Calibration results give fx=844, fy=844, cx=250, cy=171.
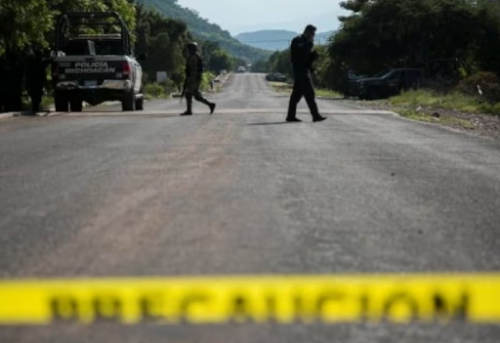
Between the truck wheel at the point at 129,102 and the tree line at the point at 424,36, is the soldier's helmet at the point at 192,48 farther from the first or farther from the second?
the tree line at the point at 424,36

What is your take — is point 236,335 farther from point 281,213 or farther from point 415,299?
point 281,213

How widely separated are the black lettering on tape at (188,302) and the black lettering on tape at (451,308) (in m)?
1.14

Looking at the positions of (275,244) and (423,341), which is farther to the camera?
(275,244)

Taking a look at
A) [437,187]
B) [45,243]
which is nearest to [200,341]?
[45,243]

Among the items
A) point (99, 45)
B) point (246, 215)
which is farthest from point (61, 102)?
point (246, 215)

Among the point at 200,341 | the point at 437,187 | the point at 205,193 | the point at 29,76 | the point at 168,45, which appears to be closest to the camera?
the point at 200,341

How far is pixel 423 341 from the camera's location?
373cm

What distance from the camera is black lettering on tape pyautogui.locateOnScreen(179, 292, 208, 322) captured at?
3.94 metres

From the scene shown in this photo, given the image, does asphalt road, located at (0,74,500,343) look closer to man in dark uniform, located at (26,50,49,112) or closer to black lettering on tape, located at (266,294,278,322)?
black lettering on tape, located at (266,294,278,322)

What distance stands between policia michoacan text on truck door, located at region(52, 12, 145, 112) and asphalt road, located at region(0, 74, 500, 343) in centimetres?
958

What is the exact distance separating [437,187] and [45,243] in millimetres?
3896

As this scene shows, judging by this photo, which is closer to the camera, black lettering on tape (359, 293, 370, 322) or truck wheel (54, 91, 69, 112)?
black lettering on tape (359, 293, 370, 322)

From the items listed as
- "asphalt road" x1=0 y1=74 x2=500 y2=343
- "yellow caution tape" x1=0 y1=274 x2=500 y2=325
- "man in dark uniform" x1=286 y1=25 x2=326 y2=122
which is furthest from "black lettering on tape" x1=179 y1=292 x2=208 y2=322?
"man in dark uniform" x1=286 y1=25 x2=326 y2=122

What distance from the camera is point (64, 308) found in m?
4.05
